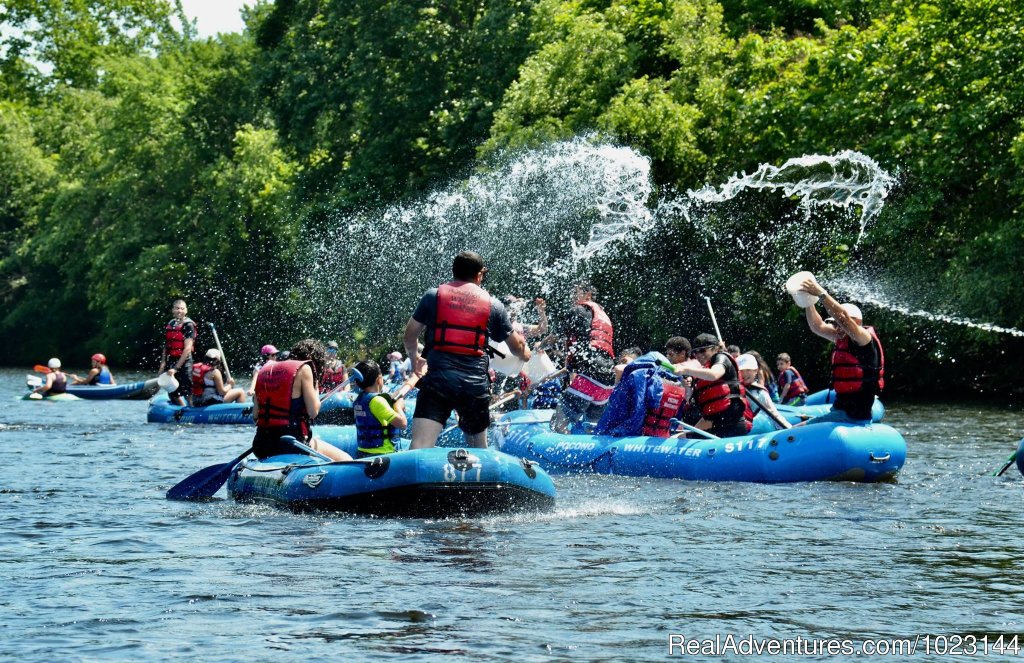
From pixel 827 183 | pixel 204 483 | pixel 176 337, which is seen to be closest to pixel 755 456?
pixel 204 483

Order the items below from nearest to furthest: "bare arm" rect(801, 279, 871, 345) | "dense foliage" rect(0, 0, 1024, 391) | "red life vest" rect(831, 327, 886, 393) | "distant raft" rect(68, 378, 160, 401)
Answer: "bare arm" rect(801, 279, 871, 345) < "red life vest" rect(831, 327, 886, 393) < "dense foliage" rect(0, 0, 1024, 391) < "distant raft" rect(68, 378, 160, 401)

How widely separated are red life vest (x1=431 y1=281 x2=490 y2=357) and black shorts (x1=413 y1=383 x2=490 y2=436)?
0.30 meters

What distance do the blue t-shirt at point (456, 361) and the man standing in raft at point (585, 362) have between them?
5081mm

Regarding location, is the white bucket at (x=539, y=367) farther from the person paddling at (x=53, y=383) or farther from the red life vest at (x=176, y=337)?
the person paddling at (x=53, y=383)

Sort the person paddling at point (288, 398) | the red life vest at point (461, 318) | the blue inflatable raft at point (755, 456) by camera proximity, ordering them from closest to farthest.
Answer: the red life vest at point (461, 318), the person paddling at point (288, 398), the blue inflatable raft at point (755, 456)

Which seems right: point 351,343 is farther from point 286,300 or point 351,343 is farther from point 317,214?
point 286,300

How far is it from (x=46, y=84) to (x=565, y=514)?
2726 inches

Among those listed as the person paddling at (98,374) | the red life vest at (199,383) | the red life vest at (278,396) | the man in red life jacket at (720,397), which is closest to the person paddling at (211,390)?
the red life vest at (199,383)

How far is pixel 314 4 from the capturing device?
40281 mm

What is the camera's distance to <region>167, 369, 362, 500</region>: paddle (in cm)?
1211

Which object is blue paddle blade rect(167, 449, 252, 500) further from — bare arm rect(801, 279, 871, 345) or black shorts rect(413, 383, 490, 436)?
bare arm rect(801, 279, 871, 345)

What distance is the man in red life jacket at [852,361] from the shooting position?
12354 millimetres

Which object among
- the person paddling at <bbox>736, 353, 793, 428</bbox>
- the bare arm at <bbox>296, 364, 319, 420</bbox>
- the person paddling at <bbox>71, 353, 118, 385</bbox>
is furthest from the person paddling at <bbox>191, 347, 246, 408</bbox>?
the bare arm at <bbox>296, 364, 319, 420</bbox>

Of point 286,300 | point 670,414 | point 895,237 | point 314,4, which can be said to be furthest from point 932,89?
point 286,300
